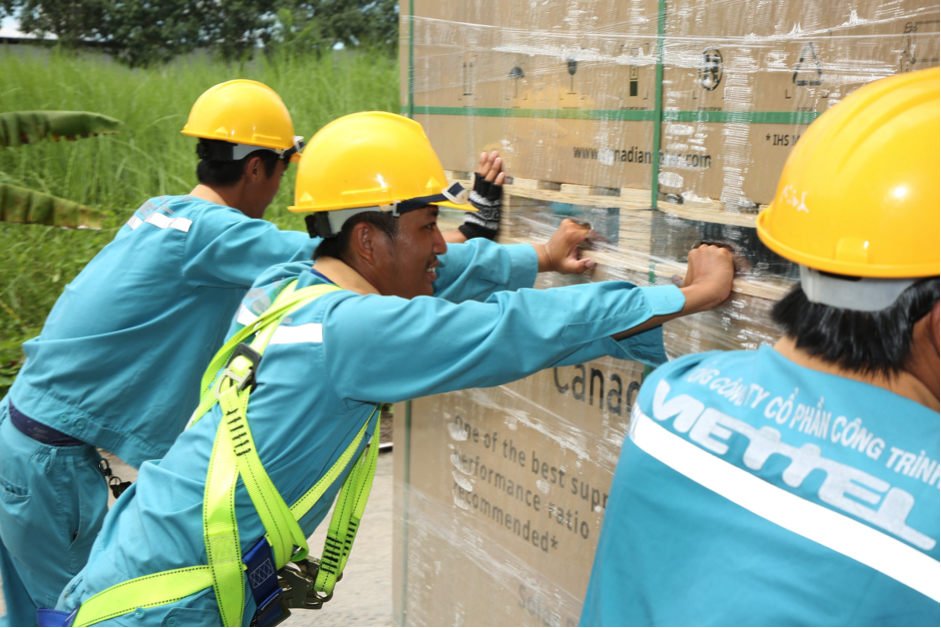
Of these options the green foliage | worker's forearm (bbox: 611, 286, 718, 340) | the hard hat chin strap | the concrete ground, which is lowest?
the concrete ground

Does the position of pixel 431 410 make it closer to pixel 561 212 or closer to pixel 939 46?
pixel 561 212

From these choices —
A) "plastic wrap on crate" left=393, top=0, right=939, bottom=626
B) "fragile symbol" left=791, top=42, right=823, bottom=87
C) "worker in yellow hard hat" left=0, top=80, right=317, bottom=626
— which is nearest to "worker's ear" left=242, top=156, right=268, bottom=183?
"worker in yellow hard hat" left=0, top=80, right=317, bottom=626

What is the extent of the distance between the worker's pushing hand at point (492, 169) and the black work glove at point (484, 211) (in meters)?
0.01

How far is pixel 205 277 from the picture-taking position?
284 centimetres

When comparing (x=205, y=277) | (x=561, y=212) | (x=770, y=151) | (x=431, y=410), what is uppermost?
(x=770, y=151)

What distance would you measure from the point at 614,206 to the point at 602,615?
1296 mm

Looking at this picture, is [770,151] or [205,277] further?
[205,277]

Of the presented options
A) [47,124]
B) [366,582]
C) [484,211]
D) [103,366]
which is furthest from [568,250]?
[47,124]

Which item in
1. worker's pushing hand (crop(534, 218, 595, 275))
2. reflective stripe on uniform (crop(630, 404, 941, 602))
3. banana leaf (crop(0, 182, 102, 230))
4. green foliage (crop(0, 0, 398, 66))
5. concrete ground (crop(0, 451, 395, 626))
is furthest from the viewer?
green foliage (crop(0, 0, 398, 66))

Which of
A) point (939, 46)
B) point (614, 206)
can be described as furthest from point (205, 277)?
point (939, 46)

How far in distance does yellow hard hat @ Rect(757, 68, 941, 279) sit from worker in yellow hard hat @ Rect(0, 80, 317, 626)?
1.91 metres

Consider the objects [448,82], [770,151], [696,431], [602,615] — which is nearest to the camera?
[696,431]

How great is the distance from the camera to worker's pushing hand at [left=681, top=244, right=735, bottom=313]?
189 centimetres

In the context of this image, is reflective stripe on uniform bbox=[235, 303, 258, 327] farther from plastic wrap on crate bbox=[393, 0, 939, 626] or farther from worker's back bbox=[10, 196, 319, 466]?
plastic wrap on crate bbox=[393, 0, 939, 626]
